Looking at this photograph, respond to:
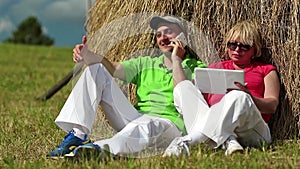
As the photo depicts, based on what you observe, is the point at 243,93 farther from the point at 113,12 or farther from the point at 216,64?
the point at 113,12

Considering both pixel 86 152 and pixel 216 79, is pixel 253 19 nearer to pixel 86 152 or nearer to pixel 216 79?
pixel 216 79

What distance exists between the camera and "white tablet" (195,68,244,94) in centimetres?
486

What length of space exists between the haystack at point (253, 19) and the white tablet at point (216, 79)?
683 mm

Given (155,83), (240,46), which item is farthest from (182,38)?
(240,46)

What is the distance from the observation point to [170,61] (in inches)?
215

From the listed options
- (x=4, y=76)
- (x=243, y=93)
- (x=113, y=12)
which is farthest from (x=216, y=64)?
(x=4, y=76)

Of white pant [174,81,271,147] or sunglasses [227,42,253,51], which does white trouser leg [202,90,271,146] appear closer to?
white pant [174,81,271,147]

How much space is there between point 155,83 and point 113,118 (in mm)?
540

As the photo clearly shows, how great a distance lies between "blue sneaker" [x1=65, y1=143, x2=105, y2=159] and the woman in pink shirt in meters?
0.49

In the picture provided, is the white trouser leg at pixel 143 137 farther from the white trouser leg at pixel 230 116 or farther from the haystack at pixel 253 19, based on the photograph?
the haystack at pixel 253 19

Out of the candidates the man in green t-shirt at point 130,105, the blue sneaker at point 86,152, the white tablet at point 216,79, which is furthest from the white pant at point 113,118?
the white tablet at point 216,79


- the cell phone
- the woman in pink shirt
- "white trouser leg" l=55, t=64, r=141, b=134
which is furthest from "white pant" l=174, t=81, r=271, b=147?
the cell phone

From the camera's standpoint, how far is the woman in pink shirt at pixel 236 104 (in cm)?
465

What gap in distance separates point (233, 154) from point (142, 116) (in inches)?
34.4
